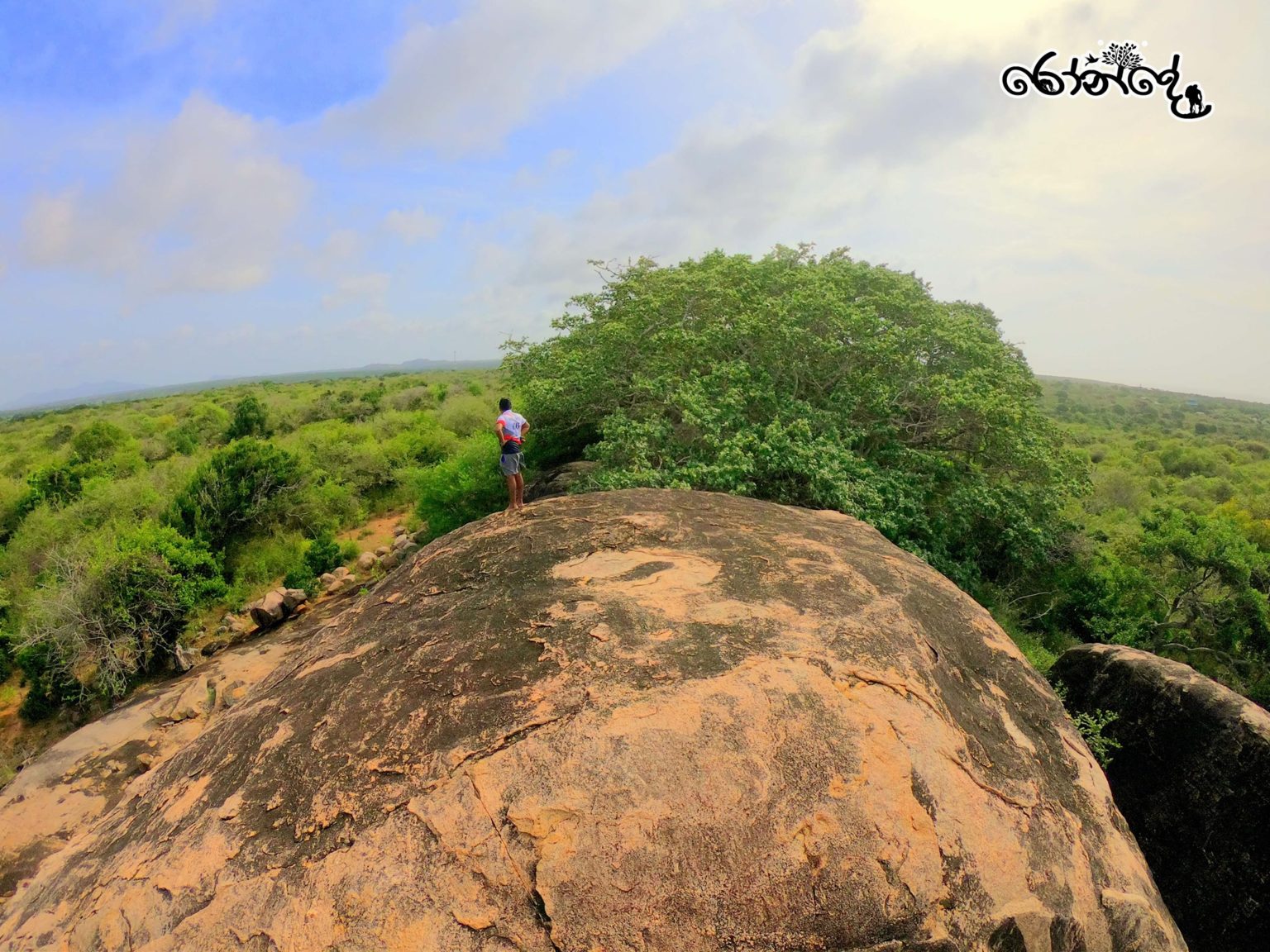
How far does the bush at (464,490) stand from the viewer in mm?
15891

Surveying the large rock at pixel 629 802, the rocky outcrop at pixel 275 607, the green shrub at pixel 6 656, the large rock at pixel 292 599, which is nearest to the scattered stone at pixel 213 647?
the rocky outcrop at pixel 275 607

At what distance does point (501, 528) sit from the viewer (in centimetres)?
621

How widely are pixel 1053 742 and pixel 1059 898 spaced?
1271 millimetres

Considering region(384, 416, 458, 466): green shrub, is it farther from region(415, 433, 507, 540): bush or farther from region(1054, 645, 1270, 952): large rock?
region(1054, 645, 1270, 952): large rock

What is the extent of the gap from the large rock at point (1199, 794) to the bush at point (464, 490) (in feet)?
41.4

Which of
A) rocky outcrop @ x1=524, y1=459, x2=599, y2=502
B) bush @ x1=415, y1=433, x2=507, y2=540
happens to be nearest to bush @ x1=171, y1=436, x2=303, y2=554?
bush @ x1=415, y1=433, x2=507, y2=540

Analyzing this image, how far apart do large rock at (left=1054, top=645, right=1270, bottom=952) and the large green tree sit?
13.0ft

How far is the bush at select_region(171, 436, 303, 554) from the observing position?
17516 mm

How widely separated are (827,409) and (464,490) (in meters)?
9.07

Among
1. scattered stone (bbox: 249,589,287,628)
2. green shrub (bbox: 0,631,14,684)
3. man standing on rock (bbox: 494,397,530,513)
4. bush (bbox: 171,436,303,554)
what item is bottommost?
green shrub (bbox: 0,631,14,684)

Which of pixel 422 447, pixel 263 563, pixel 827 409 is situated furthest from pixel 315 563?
pixel 827 409

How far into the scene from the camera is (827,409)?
1239cm

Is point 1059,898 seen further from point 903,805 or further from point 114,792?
point 114,792

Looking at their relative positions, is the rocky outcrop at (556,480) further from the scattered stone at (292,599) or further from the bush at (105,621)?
the bush at (105,621)
